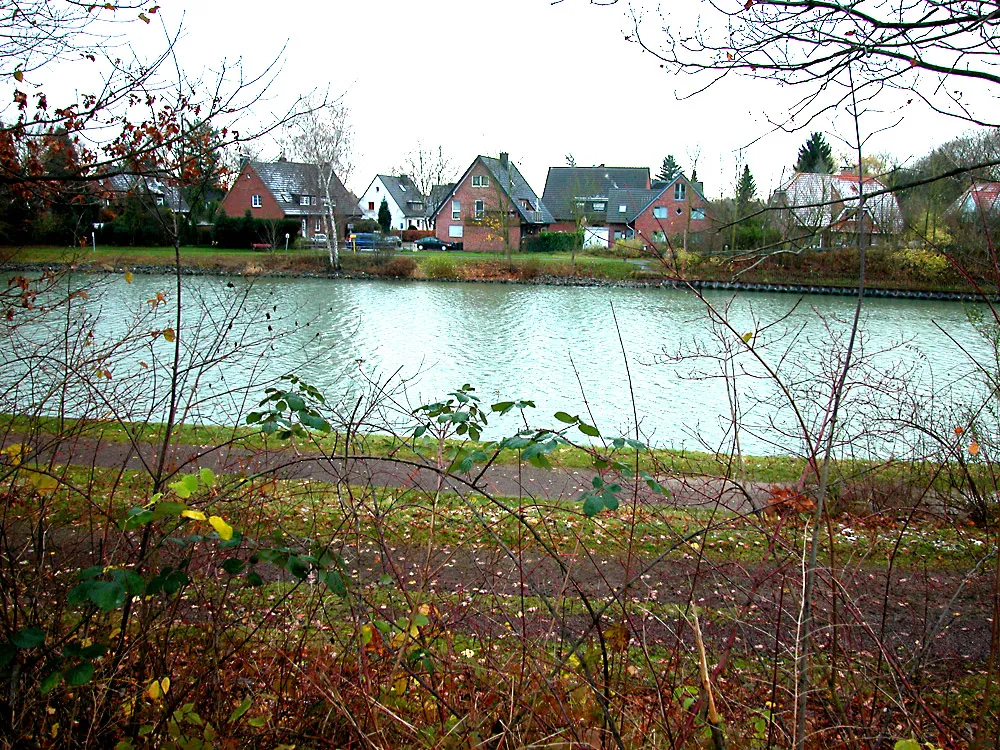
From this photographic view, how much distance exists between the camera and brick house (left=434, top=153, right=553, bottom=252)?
193ft

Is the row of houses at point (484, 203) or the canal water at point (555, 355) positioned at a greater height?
the row of houses at point (484, 203)

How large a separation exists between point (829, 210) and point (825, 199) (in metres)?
0.17

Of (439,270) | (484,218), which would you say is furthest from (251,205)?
(439,270)

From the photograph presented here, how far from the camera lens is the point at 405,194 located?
79.0 meters

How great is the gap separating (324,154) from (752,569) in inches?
1626

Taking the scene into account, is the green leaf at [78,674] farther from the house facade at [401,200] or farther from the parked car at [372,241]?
the house facade at [401,200]

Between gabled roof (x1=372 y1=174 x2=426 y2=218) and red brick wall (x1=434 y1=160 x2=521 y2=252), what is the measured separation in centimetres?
1374

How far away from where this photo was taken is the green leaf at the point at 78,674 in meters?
2.06

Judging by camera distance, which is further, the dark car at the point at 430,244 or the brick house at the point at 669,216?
the dark car at the point at 430,244

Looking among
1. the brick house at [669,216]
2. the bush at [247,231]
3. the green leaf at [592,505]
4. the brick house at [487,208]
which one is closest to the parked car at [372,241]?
the bush at [247,231]

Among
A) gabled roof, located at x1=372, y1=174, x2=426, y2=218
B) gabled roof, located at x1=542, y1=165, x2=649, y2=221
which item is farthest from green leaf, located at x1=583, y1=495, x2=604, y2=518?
gabled roof, located at x1=372, y1=174, x2=426, y2=218

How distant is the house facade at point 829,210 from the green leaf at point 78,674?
331 centimetres

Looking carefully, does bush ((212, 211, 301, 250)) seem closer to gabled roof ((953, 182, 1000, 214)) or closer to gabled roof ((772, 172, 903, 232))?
gabled roof ((953, 182, 1000, 214))

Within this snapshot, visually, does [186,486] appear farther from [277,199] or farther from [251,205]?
[251,205]
